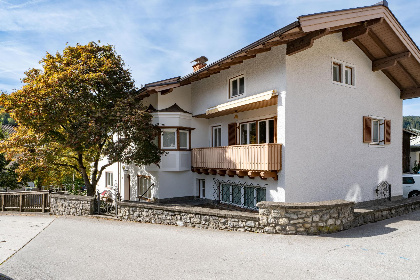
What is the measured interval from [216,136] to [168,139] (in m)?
2.84

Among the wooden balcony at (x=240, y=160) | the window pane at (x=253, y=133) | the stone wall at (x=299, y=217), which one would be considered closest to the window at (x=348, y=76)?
the window pane at (x=253, y=133)

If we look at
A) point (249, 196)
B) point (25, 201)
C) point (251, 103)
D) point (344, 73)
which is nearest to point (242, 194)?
point (249, 196)

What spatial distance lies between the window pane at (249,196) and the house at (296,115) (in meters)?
0.05

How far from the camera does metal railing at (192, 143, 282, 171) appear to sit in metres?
Answer: 12.1

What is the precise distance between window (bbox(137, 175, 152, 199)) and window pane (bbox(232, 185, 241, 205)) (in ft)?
17.1

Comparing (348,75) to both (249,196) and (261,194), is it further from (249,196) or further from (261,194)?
(249,196)

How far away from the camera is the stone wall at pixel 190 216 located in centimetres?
1016

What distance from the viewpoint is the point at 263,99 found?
40.9 feet

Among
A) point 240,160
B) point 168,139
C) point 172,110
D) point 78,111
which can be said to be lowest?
point 240,160

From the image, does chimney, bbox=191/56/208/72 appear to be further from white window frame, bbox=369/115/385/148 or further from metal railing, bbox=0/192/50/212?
metal railing, bbox=0/192/50/212

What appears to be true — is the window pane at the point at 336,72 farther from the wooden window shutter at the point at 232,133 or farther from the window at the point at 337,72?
the wooden window shutter at the point at 232,133

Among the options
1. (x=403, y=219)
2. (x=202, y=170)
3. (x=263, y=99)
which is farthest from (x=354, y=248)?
(x=202, y=170)

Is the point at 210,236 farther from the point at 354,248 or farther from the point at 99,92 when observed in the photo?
the point at 99,92

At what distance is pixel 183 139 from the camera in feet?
57.4
